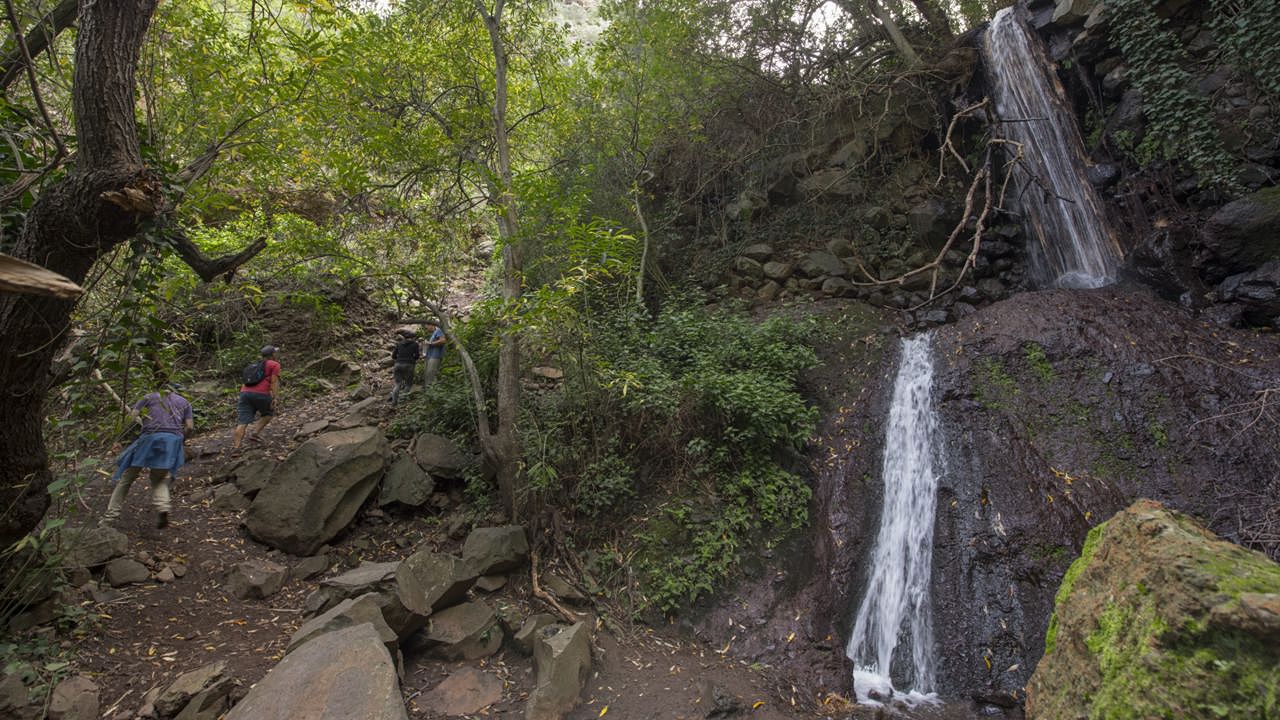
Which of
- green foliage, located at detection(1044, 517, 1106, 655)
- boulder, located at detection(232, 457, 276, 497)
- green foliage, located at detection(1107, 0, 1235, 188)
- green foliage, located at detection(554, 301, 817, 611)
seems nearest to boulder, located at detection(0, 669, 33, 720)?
boulder, located at detection(232, 457, 276, 497)

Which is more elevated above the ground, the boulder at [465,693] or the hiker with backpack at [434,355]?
the hiker with backpack at [434,355]

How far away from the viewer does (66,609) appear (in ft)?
13.9

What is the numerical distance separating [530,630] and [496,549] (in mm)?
1042

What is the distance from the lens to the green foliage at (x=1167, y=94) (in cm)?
688

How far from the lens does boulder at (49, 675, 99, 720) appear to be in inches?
137

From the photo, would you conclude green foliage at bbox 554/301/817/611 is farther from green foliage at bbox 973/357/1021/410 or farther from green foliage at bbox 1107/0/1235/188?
green foliage at bbox 1107/0/1235/188

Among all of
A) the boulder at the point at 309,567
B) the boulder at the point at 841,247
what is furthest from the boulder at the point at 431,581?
the boulder at the point at 841,247

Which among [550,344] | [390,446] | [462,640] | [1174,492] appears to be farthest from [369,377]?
[1174,492]

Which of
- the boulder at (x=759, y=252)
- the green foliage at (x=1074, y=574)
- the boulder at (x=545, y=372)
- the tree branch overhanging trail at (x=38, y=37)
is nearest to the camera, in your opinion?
the green foliage at (x=1074, y=574)

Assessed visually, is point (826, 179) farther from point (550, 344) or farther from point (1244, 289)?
point (550, 344)

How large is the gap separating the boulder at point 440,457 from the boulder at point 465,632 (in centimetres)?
226

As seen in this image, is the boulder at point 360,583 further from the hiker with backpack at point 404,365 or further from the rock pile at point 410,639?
the hiker with backpack at point 404,365

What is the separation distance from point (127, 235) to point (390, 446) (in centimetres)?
444

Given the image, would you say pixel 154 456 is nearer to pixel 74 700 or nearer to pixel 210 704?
pixel 74 700
